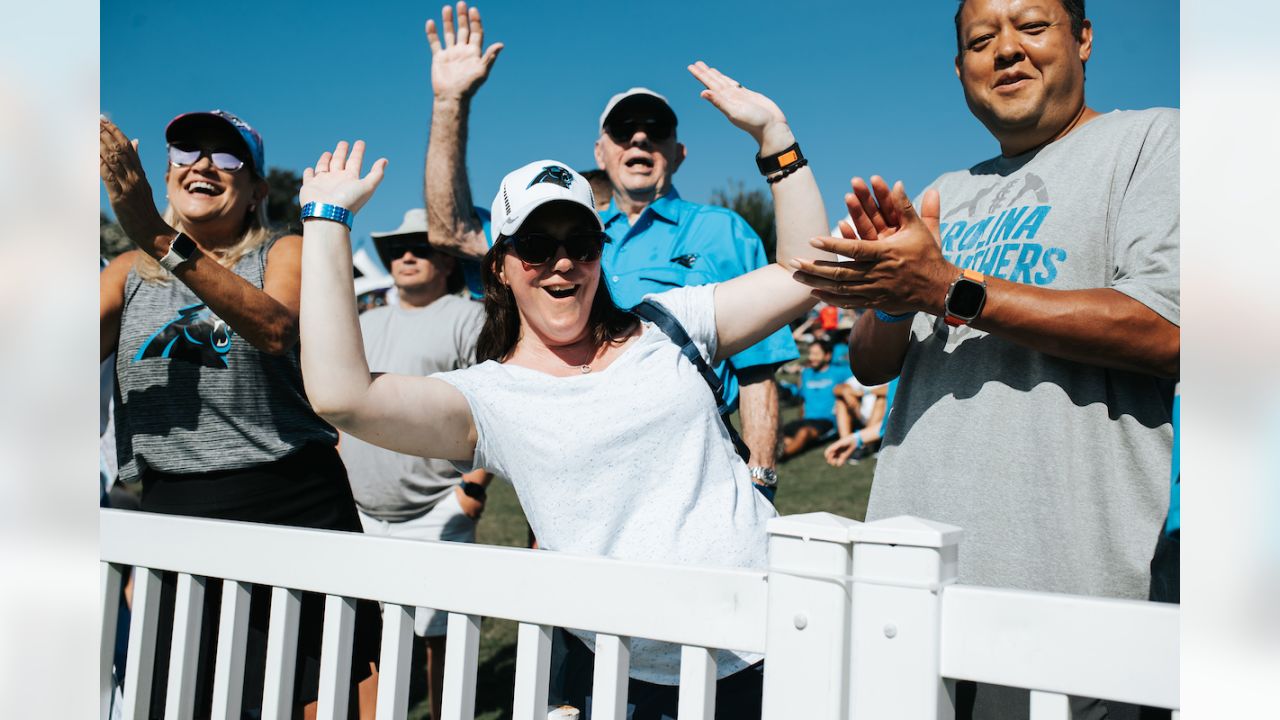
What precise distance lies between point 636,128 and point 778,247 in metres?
1.17

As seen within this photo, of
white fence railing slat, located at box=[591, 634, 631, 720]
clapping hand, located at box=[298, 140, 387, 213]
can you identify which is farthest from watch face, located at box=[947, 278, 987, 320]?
clapping hand, located at box=[298, 140, 387, 213]

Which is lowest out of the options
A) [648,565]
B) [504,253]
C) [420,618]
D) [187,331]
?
[420,618]

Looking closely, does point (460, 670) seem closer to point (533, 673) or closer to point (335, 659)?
point (533, 673)

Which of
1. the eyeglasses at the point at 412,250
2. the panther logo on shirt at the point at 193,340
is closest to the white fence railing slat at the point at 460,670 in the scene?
the panther logo on shirt at the point at 193,340

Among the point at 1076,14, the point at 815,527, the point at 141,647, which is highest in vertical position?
the point at 1076,14

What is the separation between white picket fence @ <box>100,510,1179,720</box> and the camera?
0.98 metres

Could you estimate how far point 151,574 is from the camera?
168cm

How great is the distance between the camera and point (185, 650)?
1.61 meters

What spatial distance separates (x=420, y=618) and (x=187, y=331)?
1536mm

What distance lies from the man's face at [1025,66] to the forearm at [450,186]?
1.44 metres

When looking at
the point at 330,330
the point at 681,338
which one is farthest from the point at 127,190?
the point at 681,338

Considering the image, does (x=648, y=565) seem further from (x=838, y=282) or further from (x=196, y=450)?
(x=196, y=450)

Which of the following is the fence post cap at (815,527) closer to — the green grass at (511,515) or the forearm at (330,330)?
the forearm at (330,330)
